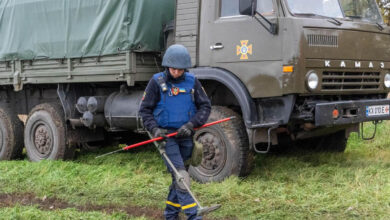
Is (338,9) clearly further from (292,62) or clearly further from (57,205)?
(57,205)

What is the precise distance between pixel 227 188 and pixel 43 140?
13.6 feet

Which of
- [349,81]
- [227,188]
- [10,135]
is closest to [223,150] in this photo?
[227,188]

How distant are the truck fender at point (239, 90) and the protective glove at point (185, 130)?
5.79 ft

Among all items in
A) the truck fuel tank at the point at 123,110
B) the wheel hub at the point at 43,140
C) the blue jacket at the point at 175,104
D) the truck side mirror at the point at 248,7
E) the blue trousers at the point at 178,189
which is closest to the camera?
the blue trousers at the point at 178,189

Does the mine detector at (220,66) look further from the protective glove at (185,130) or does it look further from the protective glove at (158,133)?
the protective glove at (158,133)

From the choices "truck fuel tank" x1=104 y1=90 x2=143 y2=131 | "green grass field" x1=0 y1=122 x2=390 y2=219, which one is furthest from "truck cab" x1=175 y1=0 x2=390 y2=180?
"truck fuel tank" x1=104 y1=90 x2=143 y2=131

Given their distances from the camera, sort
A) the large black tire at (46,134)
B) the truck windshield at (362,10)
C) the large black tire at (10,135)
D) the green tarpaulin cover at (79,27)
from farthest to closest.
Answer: the large black tire at (10,135)
the large black tire at (46,134)
the green tarpaulin cover at (79,27)
the truck windshield at (362,10)

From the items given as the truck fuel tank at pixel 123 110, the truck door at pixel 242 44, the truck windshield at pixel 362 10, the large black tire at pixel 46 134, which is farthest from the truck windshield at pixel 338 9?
the large black tire at pixel 46 134

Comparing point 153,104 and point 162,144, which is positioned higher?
point 153,104

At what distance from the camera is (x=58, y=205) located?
6434mm

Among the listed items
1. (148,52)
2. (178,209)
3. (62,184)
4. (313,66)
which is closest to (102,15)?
(148,52)

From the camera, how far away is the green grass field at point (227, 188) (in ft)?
18.6

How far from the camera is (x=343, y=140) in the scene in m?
8.51

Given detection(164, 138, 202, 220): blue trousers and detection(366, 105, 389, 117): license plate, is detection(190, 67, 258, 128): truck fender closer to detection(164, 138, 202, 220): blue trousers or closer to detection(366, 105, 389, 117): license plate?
detection(366, 105, 389, 117): license plate
